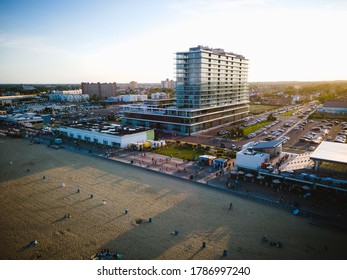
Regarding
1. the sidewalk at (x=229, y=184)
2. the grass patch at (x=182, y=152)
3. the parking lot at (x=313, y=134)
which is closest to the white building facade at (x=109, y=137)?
the sidewalk at (x=229, y=184)

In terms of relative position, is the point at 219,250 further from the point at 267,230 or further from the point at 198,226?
the point at 267,230

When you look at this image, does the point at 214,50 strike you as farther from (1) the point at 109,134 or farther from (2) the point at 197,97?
(1) the point at 109,134

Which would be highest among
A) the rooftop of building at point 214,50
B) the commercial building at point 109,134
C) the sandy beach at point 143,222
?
the rooftop of building at point 214,50

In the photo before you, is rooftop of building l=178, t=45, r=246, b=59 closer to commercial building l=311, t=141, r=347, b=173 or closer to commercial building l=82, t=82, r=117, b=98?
commercial building l=311, t=141, r=347, b=173

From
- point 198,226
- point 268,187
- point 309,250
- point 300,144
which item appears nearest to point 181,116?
point 300,144

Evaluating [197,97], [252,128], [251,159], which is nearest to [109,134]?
[197,97]

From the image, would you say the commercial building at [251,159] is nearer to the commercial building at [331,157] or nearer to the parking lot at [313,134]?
the commercial building at [331,157]
